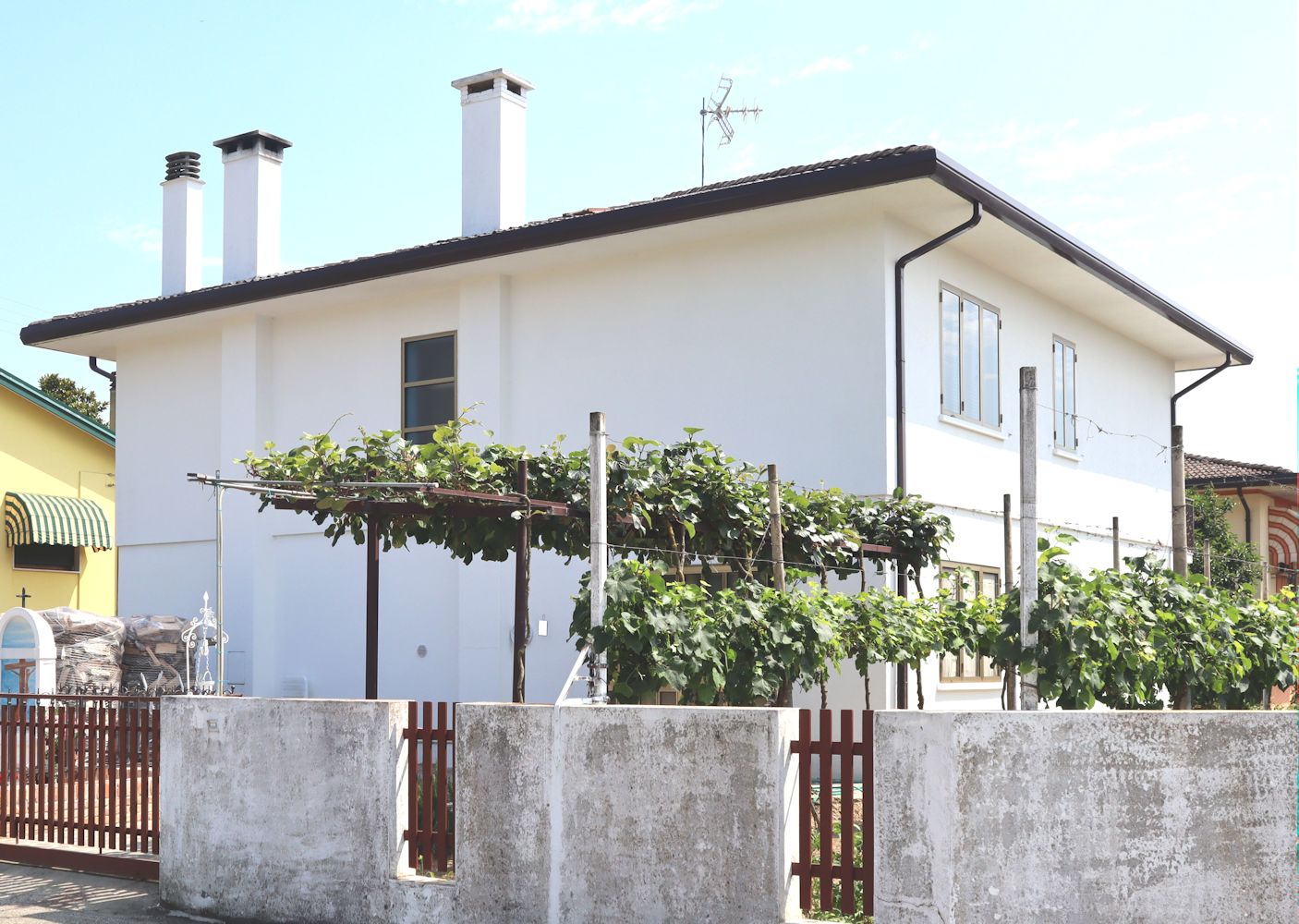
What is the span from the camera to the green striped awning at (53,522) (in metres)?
28.6

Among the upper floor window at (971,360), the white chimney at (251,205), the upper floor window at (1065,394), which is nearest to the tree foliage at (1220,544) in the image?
the upper floor window at (1065,394)

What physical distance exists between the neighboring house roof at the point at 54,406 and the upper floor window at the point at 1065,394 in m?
18.6

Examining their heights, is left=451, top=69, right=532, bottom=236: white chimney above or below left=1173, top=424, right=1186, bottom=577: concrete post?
above

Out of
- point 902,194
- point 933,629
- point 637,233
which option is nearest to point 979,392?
point 902,194

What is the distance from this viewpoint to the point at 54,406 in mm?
30234

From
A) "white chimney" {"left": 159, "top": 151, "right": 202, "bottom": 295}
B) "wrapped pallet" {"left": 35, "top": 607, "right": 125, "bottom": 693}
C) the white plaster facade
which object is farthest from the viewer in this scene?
"white chimney" {"left": 159, "top": 151, "right": 202, "bottom": 295}

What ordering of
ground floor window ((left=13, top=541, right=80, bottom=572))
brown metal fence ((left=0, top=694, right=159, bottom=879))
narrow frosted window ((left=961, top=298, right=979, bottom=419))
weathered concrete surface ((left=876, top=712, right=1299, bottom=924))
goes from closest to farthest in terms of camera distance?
weathered concrete surface ((left=876, top=712, right=1299, bottom=924)) < brown metal fence ((left=0, top=694, right=159, bottom=879)) < narrow frosted window ((left=961, top=298, right=979, bottom=419)) < ground floor window ((left=13, top=541, right=80, bottom=572))

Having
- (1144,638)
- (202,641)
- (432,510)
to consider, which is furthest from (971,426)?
(202,641)

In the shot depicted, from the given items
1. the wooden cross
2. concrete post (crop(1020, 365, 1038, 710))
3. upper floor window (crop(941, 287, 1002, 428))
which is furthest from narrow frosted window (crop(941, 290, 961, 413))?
the wooden cross

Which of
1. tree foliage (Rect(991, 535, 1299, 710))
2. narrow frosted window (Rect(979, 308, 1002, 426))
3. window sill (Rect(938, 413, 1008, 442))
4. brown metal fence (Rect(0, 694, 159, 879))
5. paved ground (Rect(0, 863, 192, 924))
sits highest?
narrow frosted window (Rect(979, 308, 1002, 426))

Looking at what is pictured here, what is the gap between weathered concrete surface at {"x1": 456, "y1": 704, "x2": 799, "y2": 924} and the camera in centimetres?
760

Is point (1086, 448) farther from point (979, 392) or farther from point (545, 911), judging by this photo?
point (545, 911)

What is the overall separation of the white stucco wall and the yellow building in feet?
29.2

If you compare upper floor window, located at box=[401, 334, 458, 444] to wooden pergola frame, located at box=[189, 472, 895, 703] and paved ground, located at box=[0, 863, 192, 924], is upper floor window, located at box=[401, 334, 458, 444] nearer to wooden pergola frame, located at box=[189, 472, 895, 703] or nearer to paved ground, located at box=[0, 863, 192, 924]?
wooden pergola frame, located at box=[189, 472, 895, 703]
